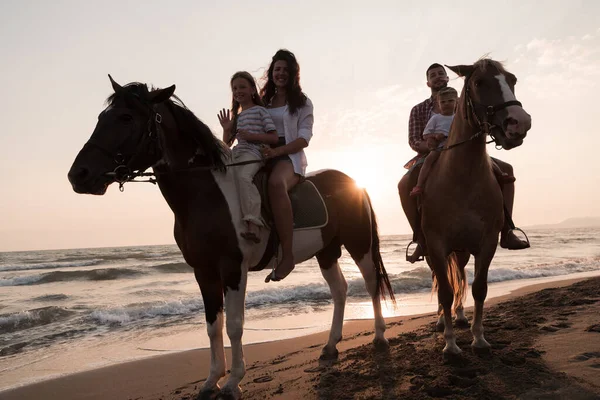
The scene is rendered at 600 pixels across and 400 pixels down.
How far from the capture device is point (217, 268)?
324 centimetres

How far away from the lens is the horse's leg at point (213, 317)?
329cm

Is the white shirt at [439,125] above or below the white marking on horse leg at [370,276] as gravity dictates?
above

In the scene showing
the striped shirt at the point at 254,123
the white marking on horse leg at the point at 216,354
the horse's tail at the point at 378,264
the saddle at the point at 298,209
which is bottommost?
the white marking on horse leg at the point at 216,354

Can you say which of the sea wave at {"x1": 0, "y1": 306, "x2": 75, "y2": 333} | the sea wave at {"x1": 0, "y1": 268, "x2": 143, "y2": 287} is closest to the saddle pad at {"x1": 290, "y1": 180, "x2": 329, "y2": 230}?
the sea wave at {"x1": 0, "y1": 306, "x2": 75, "y2": 333}

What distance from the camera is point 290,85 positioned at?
4141 millimetres

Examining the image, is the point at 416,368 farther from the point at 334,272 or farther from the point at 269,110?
the point at 269,110

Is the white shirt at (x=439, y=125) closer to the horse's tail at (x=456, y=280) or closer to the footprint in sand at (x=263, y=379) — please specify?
the horse's tail at (x=456, y=280)

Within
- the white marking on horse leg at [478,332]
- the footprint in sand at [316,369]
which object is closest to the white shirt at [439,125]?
the white marking on horse leg at [478,332]

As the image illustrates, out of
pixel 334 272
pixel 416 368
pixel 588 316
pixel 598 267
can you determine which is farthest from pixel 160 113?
pixel 598 267

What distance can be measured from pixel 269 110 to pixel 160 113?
124 cm

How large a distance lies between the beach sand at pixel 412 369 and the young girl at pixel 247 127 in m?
1.50

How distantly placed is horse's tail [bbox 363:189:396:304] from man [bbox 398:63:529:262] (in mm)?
351

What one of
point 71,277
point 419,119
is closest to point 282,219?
point 419,119

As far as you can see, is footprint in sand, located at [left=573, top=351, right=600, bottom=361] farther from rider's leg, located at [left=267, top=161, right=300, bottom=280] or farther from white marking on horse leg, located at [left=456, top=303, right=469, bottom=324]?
rider's leg, located at [left=267, top=161, right=300, bottom=280]
